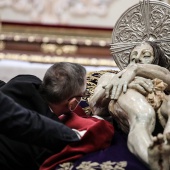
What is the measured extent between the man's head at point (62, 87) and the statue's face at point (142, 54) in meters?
0.43

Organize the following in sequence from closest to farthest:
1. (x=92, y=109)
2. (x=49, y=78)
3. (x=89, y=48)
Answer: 1. (x=49, y=78)
2. (x=92, y=109)
3. (x=89, y=48)

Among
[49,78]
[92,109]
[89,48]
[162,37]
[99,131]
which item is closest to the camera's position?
[99,131]

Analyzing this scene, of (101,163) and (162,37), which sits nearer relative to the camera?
(101,163)

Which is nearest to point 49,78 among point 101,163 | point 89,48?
point 101,163

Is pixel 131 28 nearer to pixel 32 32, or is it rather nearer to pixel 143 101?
pixel 143 101

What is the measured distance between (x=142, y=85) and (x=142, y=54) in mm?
364

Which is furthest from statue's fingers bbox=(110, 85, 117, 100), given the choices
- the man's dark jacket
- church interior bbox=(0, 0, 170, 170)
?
church interior bbox=(0, 0, 170, 170)

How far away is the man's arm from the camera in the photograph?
1937 millimetres

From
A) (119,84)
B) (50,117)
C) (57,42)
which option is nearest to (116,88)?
(119,84)

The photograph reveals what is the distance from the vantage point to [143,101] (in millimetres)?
2355

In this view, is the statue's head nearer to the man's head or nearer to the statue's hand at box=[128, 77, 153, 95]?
the statue's hand at box=[128, 77, 153, 95]

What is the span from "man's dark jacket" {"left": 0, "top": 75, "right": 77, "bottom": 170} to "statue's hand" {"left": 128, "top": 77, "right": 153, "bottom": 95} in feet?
1.39

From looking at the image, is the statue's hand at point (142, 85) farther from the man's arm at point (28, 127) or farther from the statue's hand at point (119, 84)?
the man's arm at point (28, 127)

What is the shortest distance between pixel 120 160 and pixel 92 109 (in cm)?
75
